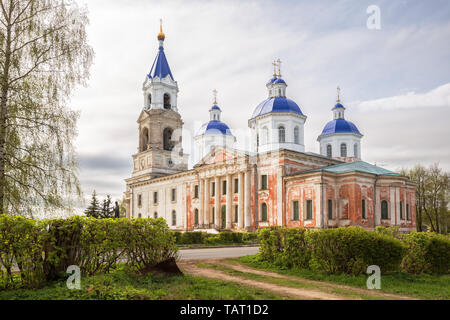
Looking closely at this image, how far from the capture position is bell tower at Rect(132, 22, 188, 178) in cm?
5044

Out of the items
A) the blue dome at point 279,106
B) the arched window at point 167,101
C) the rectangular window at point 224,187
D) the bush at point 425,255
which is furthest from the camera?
the arched window at point 167,101

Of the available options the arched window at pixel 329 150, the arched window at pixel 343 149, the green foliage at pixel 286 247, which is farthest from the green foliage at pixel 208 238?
the arched window at pixel 343 149

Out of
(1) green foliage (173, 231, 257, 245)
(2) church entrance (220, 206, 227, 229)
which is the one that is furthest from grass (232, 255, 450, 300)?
(2) church entrance (220, 206, 227, 229)

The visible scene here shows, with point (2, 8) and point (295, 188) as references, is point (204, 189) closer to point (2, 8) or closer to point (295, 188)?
point (295, 188)

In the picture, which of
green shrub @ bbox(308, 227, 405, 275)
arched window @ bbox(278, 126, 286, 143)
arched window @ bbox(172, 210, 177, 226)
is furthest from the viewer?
arched window @ bbox(172, 210, 177, 226)

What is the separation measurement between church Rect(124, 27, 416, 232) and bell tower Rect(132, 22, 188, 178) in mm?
134

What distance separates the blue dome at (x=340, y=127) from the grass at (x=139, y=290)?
133 ft

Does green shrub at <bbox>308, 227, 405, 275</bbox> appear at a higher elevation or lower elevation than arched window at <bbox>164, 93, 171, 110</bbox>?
lower

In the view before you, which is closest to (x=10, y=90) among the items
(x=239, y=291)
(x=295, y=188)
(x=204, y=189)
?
(x=239, y=291)

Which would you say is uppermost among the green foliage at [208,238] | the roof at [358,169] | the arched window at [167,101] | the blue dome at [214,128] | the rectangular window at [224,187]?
the arched window at [167,101]

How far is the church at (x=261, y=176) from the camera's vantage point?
33.0 m

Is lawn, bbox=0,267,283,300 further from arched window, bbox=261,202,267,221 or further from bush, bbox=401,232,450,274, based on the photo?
arched window, bbox=261,202,267,221

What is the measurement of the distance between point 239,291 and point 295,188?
88.8 ft

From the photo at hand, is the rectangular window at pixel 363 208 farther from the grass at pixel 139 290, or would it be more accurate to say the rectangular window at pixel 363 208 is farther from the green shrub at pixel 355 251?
the grass at pixel 139 290
